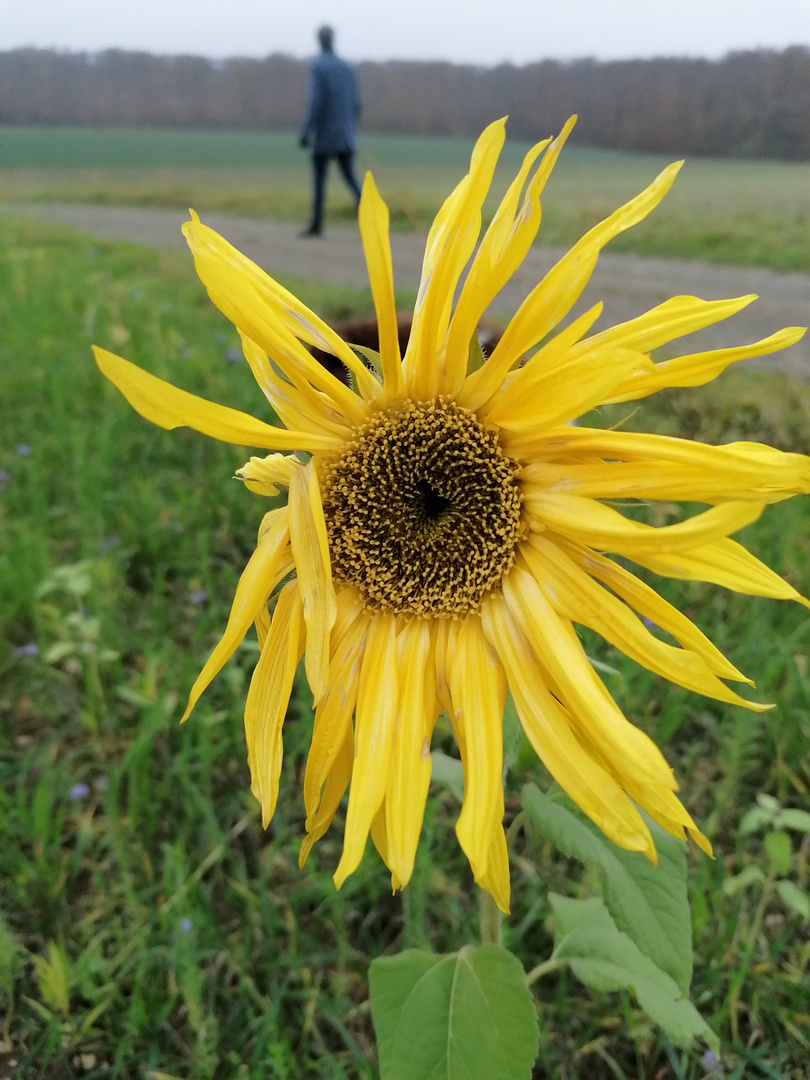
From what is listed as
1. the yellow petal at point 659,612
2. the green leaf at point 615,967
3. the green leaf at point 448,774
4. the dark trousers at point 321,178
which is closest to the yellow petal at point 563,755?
the yellow petal at point 659,612

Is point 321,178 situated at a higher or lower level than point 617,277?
higher

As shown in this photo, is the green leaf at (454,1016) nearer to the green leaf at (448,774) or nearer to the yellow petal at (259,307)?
the green leaf at (448,774)

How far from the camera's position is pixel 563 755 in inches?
26.4

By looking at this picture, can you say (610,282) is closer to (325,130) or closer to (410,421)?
(325,130)

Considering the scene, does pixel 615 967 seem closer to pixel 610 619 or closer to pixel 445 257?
pixel 610 619

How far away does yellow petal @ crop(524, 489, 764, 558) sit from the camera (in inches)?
23.4

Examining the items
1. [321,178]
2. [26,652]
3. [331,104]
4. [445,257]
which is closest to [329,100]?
[331,104]

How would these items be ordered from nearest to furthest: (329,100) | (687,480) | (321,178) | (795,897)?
(687,480), (795,897), (329,100), (321,178)

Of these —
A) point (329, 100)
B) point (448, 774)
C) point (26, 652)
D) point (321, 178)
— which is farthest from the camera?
point (321, 178)

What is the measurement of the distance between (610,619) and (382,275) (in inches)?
14.3

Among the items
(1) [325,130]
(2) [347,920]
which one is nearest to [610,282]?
(1) [325,130]

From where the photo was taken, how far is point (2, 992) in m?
1.22

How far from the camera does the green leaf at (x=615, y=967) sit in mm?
983

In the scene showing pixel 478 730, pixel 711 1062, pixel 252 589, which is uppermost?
pixel 252 589
